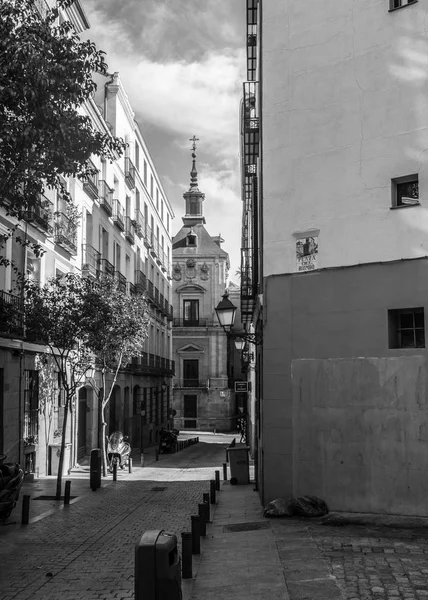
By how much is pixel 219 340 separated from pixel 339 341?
52.4 metres

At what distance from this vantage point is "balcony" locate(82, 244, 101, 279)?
26.5 meters

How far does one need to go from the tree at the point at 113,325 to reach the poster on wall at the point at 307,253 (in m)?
7.06

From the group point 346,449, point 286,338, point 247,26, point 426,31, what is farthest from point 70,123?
point 247,26

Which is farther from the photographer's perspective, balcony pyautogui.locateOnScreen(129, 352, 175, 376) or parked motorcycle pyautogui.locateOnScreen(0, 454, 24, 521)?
balcony pyautogui.locateOnScreen(129, 352, 175, 376)

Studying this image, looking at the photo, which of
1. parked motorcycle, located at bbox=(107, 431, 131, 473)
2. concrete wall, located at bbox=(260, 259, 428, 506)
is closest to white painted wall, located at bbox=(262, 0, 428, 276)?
concrete wall, located at bbox=(260, 259, 428, 506)

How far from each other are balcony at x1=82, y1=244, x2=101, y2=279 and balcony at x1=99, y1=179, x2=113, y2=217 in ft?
7.72

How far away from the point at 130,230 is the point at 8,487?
23.8 meters

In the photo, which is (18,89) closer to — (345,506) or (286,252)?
(286,252)

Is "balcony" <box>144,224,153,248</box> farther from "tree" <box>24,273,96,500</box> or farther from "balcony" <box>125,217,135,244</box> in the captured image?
"tree" <box>24,273,96,500</box>

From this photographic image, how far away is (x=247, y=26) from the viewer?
18312 mm

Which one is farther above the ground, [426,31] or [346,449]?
[426,31]

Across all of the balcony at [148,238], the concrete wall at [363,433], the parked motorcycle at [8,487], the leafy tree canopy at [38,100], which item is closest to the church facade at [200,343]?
the balcony at [148,238]

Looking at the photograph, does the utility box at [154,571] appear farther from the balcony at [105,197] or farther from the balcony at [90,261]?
the balcony at [105,197]

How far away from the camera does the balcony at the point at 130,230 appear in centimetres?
3459
